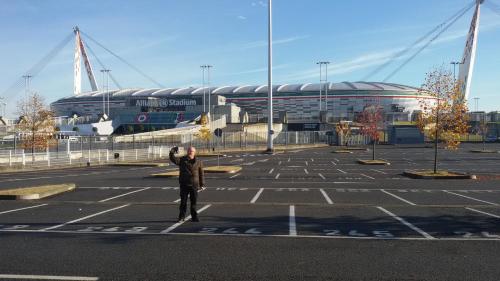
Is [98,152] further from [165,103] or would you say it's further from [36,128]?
[165,103]

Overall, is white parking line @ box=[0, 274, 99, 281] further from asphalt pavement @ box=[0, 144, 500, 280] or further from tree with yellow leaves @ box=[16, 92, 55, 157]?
tree with yellow leaves @ box=[16, 92, 55, 157]

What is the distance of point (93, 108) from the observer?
178000mm

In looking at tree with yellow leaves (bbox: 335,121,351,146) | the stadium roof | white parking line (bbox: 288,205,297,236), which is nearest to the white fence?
white parking line (bbox: 288,205,297,236)

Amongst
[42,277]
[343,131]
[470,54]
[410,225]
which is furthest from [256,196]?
[470,54]

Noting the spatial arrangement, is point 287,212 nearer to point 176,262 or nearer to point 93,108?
point 176,262

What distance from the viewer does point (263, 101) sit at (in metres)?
162

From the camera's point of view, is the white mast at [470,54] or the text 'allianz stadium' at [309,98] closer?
the white mast at [470,54]

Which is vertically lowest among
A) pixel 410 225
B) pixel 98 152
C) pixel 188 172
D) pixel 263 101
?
pixel 410 225

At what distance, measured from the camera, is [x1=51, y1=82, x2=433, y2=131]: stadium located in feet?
442

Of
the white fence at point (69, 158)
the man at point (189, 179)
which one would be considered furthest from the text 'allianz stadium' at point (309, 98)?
the man at point (189, 179)

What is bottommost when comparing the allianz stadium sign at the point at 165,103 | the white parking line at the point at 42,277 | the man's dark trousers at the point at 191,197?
the white parking line at the point at 42,277

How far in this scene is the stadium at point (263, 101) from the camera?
442 ft

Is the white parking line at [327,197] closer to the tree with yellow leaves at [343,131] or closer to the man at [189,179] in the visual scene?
the man at [189,179]

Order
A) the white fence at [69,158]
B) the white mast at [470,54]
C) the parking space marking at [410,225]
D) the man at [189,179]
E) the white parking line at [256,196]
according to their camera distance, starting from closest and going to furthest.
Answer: the parking space marking at [410,225] → the man at [189,179] → the white parking line at [256,196] → the white fence at [69,158] → the white mast at [470,54]
